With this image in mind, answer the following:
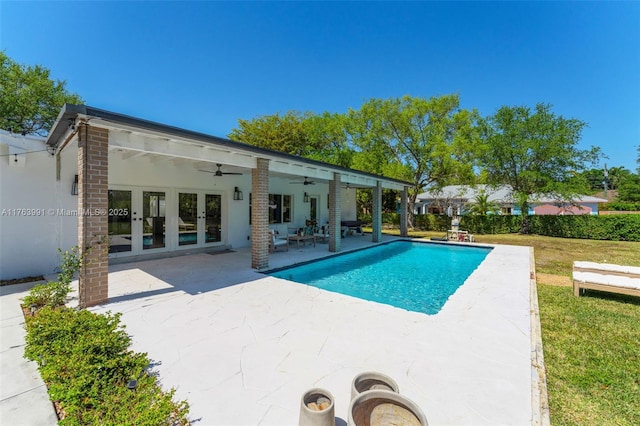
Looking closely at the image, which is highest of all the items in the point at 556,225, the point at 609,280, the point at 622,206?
the point at 622,206

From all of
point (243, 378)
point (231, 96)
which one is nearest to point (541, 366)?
point (243, 378)

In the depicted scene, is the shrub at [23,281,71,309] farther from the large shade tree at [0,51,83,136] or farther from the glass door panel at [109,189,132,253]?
the large shade tree at [0,51,83,136]

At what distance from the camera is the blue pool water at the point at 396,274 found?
22.4 ft

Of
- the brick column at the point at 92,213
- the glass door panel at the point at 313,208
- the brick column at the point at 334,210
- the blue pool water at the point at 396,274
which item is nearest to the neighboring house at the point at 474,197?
the blue pool water at the point at 396,274

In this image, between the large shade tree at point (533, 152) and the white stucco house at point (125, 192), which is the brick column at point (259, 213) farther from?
the large shade tree at point (533, 152)

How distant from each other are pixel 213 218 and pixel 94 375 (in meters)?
9.39

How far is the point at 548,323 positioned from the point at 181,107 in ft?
87.2

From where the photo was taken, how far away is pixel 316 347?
3.69 meters

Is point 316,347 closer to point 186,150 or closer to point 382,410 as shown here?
point 382,410

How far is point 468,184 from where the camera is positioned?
920 inches

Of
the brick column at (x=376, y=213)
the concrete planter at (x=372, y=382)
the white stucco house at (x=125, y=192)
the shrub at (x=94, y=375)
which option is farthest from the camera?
the brick column at (x=376, y=213)

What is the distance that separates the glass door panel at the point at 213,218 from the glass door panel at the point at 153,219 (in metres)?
1.68

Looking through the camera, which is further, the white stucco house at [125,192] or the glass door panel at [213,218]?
the glass door panel at [213,218]

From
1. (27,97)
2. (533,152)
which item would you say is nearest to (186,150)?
(27,97)
